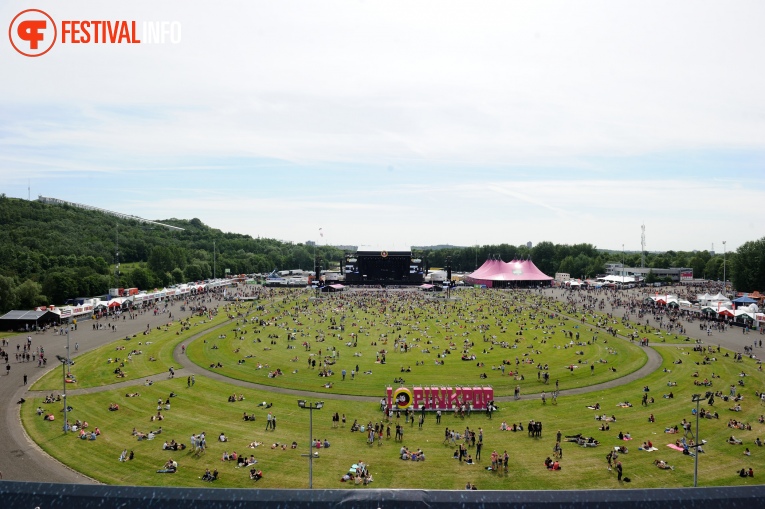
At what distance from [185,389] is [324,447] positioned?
1523 cm

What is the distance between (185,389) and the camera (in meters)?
36.6

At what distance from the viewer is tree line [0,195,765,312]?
82250 millimetres

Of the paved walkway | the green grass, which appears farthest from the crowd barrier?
the paved walkway

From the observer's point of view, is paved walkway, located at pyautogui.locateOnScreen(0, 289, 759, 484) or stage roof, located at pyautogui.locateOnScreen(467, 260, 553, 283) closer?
paved walkway, located at pyautogui.locateOnScreen(0, 289, 759, 484)

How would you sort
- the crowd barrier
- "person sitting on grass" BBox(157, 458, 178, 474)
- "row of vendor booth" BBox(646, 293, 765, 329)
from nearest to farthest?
1. the crowd barrier
2. "person sitting on grass" BBox(157, 458, 178, 474)
3. "row of vendor booth" BBox(646, 293, 765, 329)

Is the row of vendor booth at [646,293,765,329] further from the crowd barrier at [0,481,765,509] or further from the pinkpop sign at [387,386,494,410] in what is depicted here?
the crowd barrier at [0,481,765,509]

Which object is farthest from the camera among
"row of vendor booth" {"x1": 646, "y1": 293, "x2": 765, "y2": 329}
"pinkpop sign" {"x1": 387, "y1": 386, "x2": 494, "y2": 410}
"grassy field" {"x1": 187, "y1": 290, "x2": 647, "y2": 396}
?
"row of vendor booth" {"x1": 646, "y1": 293, "x2": 765, "y2": 329}

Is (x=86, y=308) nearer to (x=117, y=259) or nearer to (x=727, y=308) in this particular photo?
(x=117, y=259)

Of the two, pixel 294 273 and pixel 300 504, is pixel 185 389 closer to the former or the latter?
pixel 300 504

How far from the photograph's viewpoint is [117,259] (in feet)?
312

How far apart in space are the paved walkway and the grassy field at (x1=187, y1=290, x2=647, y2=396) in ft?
3.88

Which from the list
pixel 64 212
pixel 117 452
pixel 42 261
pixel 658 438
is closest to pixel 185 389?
pixel 117 452

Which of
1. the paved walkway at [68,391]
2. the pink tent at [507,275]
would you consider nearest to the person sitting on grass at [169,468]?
the paved walkway at [68,391]

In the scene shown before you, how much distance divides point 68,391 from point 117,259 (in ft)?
218
